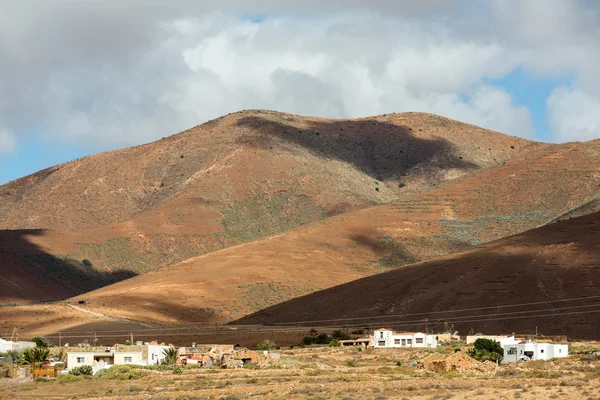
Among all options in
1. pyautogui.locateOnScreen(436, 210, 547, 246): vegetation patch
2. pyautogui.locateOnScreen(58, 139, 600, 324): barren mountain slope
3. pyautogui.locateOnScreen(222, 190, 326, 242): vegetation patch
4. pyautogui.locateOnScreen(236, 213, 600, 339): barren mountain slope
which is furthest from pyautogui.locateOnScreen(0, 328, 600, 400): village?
pyautogui.locateOnScreen(222, 190, 326, 242): vegetation patch

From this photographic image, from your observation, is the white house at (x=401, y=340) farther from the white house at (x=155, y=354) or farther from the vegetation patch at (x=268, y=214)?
the vegetation patch at (x=268, y=214)

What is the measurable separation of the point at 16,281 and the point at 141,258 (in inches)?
868

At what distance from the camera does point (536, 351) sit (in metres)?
66.4

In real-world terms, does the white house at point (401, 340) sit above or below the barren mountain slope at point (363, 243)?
below

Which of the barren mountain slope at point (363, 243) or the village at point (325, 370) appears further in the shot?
the barren mountain slope at point (363, 243)

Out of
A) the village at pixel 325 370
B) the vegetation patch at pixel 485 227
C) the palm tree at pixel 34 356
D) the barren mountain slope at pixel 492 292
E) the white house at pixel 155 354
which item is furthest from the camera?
the vegetation patch at pixel 485 227

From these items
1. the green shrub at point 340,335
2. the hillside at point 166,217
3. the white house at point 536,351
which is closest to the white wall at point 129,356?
the white house at point 536,351

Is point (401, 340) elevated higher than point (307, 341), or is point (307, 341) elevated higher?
point (307, 341)

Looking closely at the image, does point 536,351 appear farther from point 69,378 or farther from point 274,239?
point 274,239

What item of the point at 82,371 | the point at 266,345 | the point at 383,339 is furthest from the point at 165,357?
the point at 383,339

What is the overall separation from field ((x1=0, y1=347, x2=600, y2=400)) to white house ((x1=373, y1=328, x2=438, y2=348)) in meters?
11.0

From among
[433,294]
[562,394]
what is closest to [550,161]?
[433,294]

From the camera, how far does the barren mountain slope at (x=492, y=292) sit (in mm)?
90312

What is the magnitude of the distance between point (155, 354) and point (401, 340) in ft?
67.0
